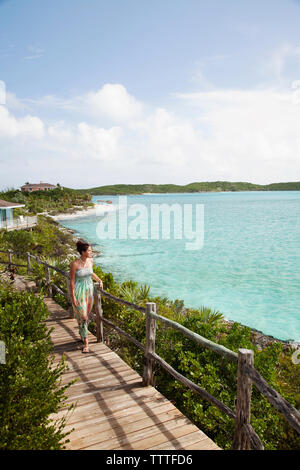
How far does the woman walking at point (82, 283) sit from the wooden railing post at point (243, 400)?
11.1ft

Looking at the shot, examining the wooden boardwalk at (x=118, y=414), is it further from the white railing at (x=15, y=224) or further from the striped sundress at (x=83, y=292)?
the white railing at (x=15, y=224)

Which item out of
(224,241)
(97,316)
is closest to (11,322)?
(97,316)

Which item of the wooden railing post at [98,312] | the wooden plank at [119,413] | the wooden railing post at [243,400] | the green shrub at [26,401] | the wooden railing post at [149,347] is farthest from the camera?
the wooden railing post at [98,312]

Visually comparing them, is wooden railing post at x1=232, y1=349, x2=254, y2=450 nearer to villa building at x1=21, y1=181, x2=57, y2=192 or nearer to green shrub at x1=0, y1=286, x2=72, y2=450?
green shrub at x1=0, y1=286, x2=72, y2=450

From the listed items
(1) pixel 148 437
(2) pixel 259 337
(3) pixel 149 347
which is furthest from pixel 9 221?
(1) pixel 148 437

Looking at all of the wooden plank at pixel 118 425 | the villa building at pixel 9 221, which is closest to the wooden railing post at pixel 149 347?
the wooden plank at pixel 118 425

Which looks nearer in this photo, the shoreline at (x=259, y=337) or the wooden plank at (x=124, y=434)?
the wooden plank at (x=124, y=434)

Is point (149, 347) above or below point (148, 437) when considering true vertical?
above

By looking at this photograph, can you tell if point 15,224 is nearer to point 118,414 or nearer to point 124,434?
point 118,414

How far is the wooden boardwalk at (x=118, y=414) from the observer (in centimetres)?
354

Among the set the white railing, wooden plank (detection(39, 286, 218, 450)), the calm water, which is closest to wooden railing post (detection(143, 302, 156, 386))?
wooden plank (detection(39, 286, 218, 450))

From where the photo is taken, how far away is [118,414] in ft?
13.5

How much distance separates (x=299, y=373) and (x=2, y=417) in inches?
246

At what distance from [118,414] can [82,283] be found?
8.07 feet
